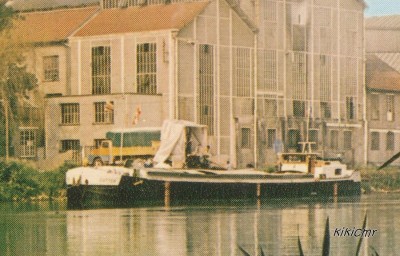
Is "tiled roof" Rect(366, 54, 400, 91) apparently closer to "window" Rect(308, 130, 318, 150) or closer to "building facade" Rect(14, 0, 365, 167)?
"building facade" Rect(14, 0, 365, 167)

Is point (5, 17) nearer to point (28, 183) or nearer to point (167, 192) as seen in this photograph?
point (28, 183)

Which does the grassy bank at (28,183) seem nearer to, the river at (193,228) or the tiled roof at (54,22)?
the river at (193,228)

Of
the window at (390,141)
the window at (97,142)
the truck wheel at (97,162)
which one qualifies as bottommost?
the truck wheel at (97,162)

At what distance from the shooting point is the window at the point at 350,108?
91875 mm

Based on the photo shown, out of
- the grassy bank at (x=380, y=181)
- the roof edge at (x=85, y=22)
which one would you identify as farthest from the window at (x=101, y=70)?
the grassy bank at (x=380, y=181)

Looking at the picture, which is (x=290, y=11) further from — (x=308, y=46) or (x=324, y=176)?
(x=324, y=176)

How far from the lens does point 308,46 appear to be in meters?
88.6

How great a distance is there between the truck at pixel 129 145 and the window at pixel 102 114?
3.33 meters

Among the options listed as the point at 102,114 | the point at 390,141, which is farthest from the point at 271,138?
the point at 390,141

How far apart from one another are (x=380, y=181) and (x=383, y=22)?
128 feet

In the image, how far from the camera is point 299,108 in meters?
87.7

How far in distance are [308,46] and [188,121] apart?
594 inches

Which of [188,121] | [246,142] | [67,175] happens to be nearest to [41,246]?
[67,175]

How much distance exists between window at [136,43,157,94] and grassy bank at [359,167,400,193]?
42.7 feet
